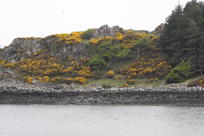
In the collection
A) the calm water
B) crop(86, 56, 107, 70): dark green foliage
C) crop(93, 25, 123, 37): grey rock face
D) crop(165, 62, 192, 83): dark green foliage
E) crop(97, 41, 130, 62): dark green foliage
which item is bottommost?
the calm water

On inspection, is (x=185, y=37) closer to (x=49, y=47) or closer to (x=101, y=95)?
(x=101, y=95)

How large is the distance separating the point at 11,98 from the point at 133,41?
86.1 ft

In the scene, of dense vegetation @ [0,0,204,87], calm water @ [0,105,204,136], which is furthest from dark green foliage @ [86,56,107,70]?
calm water @ [0,105,204,136]

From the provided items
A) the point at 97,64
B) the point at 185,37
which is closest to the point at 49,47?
the point at 97,64

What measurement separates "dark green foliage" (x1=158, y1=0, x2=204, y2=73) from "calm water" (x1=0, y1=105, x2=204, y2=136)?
1545cm

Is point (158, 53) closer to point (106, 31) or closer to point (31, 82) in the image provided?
point (106, 31)

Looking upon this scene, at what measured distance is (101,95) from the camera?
4516 centimetres

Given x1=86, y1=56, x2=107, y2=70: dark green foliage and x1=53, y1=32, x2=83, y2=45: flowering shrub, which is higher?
x1=53, y1=32, x2=83, y2=45: flowering shrub

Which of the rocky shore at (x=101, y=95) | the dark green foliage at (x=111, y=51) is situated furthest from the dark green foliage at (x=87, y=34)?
the rocky shore at (x=101, y=95)

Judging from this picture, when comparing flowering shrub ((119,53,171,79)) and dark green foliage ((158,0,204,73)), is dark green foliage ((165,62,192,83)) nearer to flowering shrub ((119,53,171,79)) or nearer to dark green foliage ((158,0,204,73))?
dark green foliage ((158,0,204,73))

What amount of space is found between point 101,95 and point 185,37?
1654 centimetres

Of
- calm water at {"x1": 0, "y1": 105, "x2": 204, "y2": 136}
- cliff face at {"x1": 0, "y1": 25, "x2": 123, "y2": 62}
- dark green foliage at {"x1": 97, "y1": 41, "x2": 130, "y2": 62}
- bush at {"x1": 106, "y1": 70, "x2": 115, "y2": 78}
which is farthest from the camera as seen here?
cliff face at {"x1": 0, "y1": 25, "x2": 123, "y2": 62}

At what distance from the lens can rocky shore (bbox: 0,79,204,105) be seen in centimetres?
4184

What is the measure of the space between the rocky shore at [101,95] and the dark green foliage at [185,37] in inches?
383
